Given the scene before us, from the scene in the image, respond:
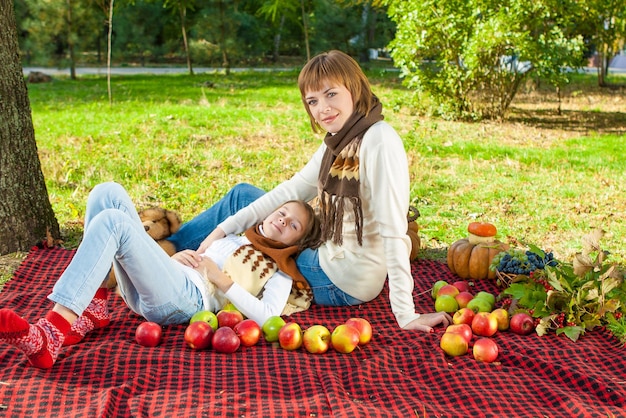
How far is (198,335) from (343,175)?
1.20m

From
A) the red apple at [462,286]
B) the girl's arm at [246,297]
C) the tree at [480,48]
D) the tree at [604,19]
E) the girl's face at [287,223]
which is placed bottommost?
the red apple at [462,286]

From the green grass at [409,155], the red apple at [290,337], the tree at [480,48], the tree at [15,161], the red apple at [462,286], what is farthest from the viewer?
the tree at [480,48]

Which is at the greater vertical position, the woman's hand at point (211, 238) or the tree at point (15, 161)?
the tree at point (15, 161)

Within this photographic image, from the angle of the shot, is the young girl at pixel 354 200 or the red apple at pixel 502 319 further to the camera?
the red apple at pixel 502 319

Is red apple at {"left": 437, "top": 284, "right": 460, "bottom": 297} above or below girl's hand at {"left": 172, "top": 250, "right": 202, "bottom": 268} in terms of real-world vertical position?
below

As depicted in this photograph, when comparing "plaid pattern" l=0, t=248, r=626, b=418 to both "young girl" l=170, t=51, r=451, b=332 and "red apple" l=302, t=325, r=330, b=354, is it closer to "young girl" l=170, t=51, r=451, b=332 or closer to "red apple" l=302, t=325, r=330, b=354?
"red apple" l=302, t=325, r=330, b=354

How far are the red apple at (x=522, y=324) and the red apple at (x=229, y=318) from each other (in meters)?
1.58

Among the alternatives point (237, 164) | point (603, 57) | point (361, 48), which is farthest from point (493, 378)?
point (361, 48)

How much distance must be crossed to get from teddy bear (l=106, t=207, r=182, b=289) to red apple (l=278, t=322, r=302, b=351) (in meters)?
1.28

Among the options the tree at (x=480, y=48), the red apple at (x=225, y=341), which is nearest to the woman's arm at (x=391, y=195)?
the red apple at (x=225, y=341)

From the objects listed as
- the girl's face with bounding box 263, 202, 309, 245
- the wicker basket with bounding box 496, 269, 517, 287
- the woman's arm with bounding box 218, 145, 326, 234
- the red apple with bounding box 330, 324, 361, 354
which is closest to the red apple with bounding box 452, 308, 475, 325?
the wicker basket with bounding box 496, 269, 517, 287

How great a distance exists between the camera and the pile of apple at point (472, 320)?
374 centimetres

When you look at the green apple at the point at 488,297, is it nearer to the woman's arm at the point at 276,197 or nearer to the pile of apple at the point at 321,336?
the pile of apple at the point at 321,336

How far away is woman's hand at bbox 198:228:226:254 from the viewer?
4.48m
